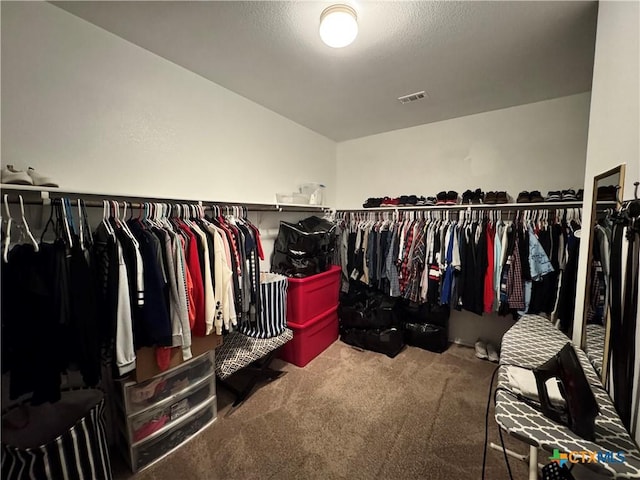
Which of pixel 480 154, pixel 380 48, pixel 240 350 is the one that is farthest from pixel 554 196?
pixel 240 350

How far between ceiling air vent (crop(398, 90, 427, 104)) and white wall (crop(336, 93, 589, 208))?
2.24ft

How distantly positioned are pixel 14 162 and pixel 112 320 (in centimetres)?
94

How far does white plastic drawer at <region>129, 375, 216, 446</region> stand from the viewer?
1448mm

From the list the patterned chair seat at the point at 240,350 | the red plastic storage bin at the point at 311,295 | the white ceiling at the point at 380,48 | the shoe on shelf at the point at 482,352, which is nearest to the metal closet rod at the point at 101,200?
the red plastic storage bin at the point at 311,295

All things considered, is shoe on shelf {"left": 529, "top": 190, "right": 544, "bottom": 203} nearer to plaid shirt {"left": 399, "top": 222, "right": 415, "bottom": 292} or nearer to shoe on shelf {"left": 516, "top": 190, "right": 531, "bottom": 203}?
shoe on shelf {"left": 516, "top": 190, "right": 531, "bottom": 203}

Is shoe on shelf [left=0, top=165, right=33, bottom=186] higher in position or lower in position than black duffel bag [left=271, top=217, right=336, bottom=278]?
higher

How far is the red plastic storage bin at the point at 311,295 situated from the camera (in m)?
2.41

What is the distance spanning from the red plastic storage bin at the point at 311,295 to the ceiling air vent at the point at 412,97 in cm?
181

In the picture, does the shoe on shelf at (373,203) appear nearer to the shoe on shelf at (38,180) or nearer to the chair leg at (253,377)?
the chair leg at (253,377)

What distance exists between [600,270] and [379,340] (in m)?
1.88

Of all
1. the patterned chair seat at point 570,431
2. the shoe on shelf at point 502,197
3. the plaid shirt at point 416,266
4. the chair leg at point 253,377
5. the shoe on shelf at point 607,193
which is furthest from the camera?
the plaid shirt at point 416,266

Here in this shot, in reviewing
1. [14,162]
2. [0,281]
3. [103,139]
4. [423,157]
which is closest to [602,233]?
[423,157]

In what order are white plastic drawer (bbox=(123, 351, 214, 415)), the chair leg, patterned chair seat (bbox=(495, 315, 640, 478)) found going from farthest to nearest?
the chair leg → white plastic drawer (bbox=(123, 351, 214, 415)) → patterned chair seat (bbox=(495, 315, 640, 478))

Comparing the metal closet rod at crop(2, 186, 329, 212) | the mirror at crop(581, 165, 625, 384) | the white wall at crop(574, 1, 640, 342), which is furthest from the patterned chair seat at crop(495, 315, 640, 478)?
the metal closet rod at crop(2, 186, 329, 212)
